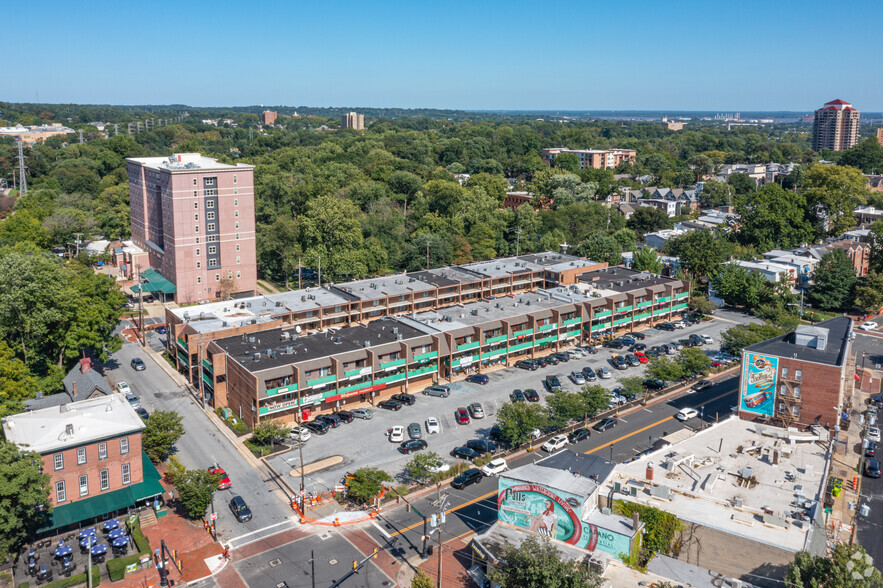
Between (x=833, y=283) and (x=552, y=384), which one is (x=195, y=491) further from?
(x=833, y=283)

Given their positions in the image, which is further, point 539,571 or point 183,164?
point 183,164

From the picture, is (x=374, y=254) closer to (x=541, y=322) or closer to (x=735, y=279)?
(x=541, y=322)

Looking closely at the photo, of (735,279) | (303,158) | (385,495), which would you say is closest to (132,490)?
(385,495)

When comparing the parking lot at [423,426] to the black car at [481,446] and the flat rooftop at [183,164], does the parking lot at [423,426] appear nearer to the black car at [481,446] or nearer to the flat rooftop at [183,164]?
the black car at [481,446]

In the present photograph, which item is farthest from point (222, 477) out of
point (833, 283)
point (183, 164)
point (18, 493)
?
point (833, 283)

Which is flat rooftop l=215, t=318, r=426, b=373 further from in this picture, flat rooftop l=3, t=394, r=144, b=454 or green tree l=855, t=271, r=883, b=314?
green tree l=855, t=271, r=883, b=314

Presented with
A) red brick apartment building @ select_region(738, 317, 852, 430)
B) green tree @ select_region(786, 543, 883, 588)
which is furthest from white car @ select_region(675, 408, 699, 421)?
green tree @ select_region(786, 543, 883, 588)

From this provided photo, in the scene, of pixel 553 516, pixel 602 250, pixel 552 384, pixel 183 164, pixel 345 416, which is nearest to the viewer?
pixel 553 516

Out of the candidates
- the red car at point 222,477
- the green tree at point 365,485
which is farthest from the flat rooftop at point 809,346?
the red car at point 222,477
